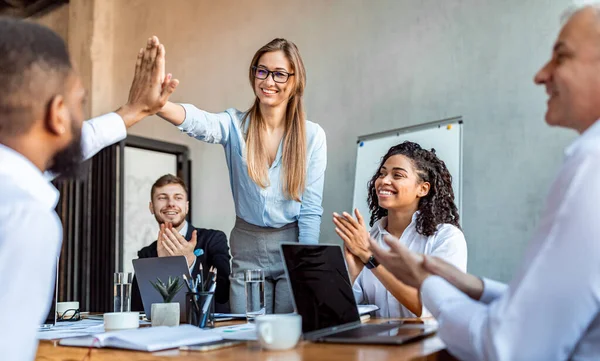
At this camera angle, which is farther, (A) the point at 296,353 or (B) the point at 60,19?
(B) the point at 60,19

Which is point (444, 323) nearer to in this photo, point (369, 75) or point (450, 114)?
point (450, 114)

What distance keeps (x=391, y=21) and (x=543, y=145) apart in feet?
4.38

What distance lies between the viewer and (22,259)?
0.73 metres

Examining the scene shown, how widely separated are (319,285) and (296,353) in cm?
32

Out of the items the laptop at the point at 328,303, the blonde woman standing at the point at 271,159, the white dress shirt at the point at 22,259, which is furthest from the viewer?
the blonde woman standing at the point at 271,159

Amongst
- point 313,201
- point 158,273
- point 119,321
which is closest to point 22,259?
point 119,321

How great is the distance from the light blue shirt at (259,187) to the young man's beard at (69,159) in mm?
1320

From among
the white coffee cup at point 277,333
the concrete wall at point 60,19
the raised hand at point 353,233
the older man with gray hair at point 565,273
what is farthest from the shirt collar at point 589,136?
the concrete wall at point 60,19

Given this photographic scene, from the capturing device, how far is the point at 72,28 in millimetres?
6012

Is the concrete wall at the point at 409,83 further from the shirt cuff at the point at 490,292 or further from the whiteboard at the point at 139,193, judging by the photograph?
the shirt cuff at the point at 490,292

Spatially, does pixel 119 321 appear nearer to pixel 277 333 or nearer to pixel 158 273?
pixel 158 273

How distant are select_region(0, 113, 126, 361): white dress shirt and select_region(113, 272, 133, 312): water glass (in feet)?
4.26

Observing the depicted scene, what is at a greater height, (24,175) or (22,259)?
(24,175)

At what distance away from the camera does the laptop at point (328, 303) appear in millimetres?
1338
